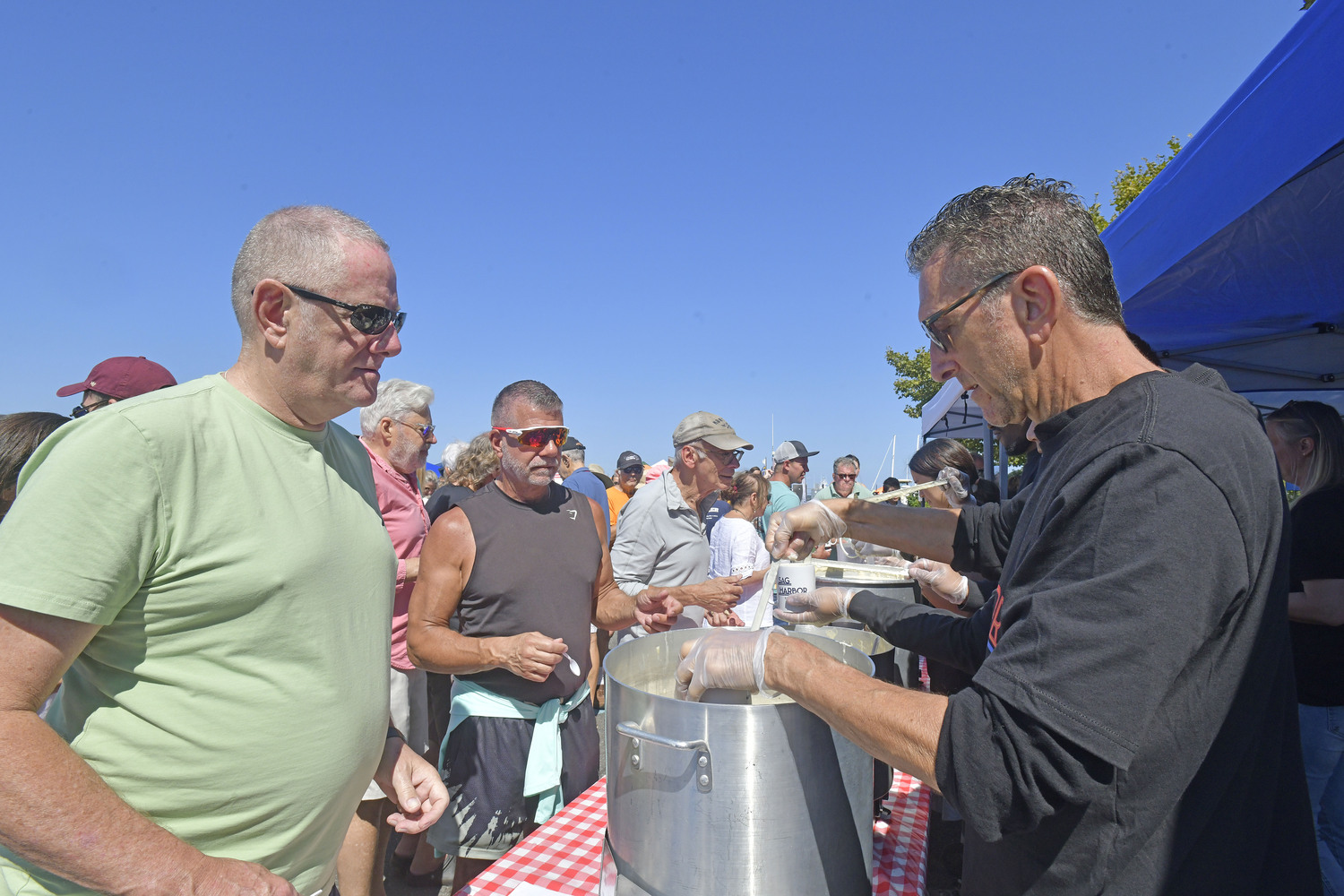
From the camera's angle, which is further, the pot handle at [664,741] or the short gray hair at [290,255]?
the short gray hair at [290,255]

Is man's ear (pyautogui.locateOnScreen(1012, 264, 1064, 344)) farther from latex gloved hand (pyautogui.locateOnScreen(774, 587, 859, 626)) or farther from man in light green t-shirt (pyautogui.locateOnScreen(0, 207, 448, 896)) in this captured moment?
man in light green t-shirt (pyautogui.locateOnScreen(0, 207, 448, 896))

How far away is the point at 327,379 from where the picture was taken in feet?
4.37

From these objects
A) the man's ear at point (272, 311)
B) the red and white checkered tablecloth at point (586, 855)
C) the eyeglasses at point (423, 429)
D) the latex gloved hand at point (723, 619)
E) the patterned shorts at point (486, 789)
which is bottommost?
the patterned shorts at point (486, 789)

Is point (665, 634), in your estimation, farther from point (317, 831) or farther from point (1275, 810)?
point (1275, 810)

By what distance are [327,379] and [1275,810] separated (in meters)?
1.73

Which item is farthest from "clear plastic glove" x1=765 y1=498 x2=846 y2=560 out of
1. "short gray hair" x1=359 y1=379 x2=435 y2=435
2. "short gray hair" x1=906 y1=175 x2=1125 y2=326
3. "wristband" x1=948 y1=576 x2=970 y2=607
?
"short gray hair" x1=359 y1=379 x2=435 y2=435

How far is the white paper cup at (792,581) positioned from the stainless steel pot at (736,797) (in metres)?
0.86

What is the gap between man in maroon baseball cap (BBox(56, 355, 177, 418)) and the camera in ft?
8.08

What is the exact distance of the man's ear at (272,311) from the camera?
1264 mm

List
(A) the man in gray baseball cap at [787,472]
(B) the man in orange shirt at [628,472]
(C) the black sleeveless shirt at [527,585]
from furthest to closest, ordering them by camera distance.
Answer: (B) the man in orange shirt at [628,472] < (A) the man in gray baseball cap at [787,472] < (C) the black sleeveless shirt at [527,585]

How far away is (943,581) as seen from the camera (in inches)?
104

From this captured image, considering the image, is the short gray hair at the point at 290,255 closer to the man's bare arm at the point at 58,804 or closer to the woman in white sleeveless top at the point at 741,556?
the man's bare arm at the point at 58,804

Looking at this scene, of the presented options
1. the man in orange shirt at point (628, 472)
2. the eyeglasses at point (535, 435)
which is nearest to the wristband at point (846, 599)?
the eyeglasses at point (535, 435)

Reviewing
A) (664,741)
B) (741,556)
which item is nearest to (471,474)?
(741,556)
